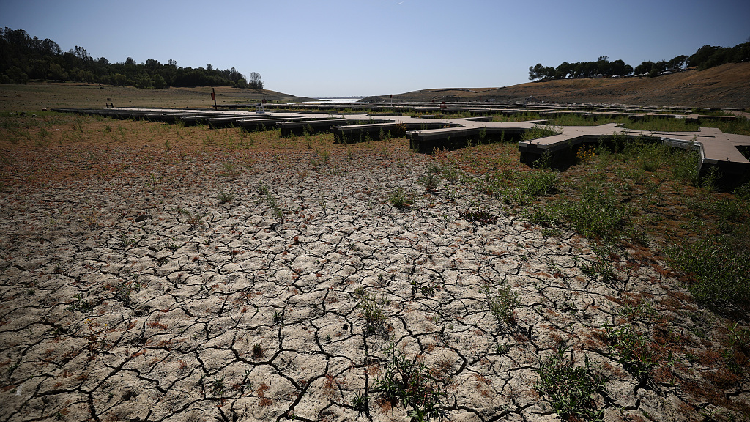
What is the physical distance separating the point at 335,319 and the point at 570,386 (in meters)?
2.08

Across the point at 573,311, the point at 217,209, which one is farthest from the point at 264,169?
the point at 573,311

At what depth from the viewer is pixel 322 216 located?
5.68 m

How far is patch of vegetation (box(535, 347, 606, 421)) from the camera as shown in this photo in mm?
2168

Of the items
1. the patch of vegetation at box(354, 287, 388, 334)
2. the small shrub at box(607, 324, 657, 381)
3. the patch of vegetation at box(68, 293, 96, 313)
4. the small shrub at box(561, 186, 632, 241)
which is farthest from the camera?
the small shrub at box(561, 186, 632, 241)

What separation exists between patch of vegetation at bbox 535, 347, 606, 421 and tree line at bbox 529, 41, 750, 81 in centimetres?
6378

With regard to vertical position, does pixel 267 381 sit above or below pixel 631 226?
below

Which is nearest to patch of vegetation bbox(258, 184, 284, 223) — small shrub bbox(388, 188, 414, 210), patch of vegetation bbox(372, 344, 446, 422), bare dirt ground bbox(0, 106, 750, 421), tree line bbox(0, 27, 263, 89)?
bare dirt ground bbox(0, 106, 750, 421)

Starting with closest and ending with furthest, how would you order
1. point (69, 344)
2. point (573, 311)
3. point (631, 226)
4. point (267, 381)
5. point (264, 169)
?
point (267, 381) → point (69, 344) → point (573, 311) → point (631, 226) → point (264, 169)

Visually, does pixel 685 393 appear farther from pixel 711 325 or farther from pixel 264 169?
pixel 264 169

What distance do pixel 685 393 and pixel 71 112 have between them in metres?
36.1

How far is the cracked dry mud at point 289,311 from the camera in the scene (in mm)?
2322

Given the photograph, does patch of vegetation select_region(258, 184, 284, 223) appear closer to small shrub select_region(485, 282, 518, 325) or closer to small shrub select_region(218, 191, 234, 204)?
small shrub select_region(218, 191, 234, 204)

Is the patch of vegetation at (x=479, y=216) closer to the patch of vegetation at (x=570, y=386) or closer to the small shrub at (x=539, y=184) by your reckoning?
the small shrub at (x=539, y=184)

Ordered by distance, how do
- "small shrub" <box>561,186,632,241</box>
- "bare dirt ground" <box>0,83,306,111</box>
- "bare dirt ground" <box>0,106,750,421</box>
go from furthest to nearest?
"bare dirt ground" <box>0,83,306,111</box>, "small shrub" <box>561,186,632,241</box>, "bare dirt ground" <box>0,106,750,421</box>
